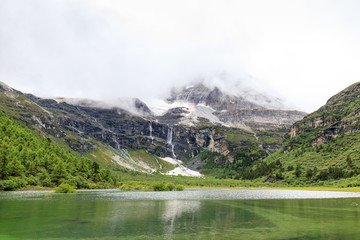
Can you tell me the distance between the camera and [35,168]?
135 meters

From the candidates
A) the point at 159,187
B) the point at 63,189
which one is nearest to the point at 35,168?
the point at 63,189

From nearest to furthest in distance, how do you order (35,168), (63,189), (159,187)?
(63,189), (35,168), (159,187)

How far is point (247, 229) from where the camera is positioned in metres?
36.7

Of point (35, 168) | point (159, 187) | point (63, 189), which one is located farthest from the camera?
point (159, 187)

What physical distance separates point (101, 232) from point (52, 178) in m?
115

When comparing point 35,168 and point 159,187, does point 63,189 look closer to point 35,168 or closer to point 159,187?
point 35,168

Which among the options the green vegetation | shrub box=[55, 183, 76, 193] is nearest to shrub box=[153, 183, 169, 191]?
the green vegetation

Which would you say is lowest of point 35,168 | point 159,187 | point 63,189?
point 63,189

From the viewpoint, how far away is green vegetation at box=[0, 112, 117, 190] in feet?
383

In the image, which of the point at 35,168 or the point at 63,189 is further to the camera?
the point at 35,168

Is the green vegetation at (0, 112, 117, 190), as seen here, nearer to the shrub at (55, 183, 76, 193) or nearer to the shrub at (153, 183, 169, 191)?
the shrub at (55, 183, 76, 193)

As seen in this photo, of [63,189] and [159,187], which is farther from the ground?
[159,187]

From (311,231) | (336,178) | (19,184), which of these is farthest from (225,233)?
(336,178)

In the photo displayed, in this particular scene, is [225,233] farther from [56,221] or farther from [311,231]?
[56,221]
